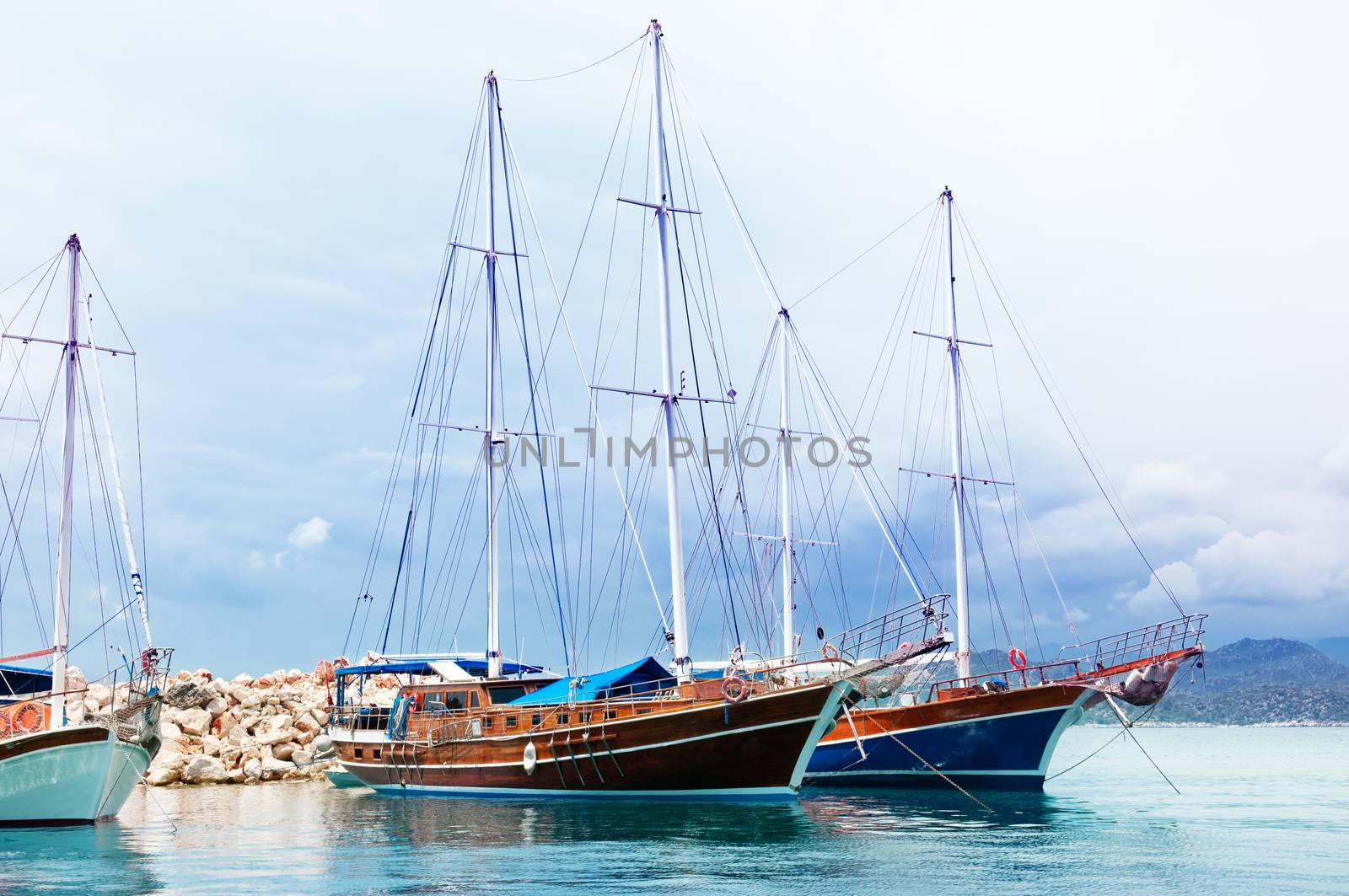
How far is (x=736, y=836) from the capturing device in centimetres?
2608

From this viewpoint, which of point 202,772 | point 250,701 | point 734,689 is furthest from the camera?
point 250,701

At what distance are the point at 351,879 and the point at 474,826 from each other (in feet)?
26.1

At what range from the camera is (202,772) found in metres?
44.6

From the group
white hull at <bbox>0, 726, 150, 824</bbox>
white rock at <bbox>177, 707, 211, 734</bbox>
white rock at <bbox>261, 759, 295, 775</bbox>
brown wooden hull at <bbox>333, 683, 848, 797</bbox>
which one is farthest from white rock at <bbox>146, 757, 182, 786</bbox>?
brown wooden hull at <bbox>333, 683, 848, 797</bbox>

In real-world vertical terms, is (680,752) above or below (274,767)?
above

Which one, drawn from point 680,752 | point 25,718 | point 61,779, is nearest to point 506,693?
point 680,752

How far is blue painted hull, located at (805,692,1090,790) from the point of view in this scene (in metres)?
37.3

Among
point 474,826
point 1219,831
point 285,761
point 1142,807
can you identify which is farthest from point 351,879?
point 285,761

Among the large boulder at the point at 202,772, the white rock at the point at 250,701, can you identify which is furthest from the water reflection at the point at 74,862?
the white rock at the point at 250,701

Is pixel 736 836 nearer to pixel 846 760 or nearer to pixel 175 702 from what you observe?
pixel 846 760

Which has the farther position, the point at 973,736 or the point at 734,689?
the point at 973,736

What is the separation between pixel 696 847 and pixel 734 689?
6.51 meters

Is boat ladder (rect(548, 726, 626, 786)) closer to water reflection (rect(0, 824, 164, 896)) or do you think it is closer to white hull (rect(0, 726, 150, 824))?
water reflection (rect(0, 824, 164, 896))

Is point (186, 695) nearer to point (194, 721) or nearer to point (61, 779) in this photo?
point (194, 721)
